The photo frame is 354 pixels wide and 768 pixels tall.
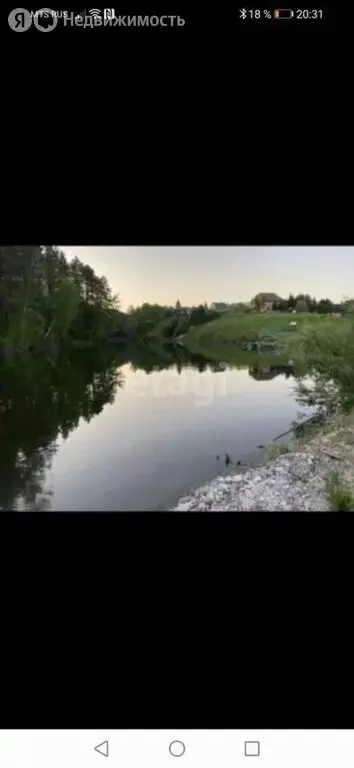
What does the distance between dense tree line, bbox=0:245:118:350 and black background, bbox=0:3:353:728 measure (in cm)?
14

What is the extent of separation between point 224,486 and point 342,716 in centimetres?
62

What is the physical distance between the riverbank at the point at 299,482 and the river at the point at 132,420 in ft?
0.18

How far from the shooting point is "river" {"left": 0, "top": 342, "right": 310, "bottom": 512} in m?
1.30

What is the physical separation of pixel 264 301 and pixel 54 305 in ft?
2.10

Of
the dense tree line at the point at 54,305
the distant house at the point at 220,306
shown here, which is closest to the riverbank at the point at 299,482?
the distant house at the point at 220,306

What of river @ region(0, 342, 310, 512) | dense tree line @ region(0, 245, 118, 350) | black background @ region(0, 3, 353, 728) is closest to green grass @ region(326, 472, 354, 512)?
black background @ region(0, 3, 353, 728)

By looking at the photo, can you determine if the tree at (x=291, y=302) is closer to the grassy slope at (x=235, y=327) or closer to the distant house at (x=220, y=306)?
the grassy slope at (x=235, y=327)

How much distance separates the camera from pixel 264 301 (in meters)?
1.34
